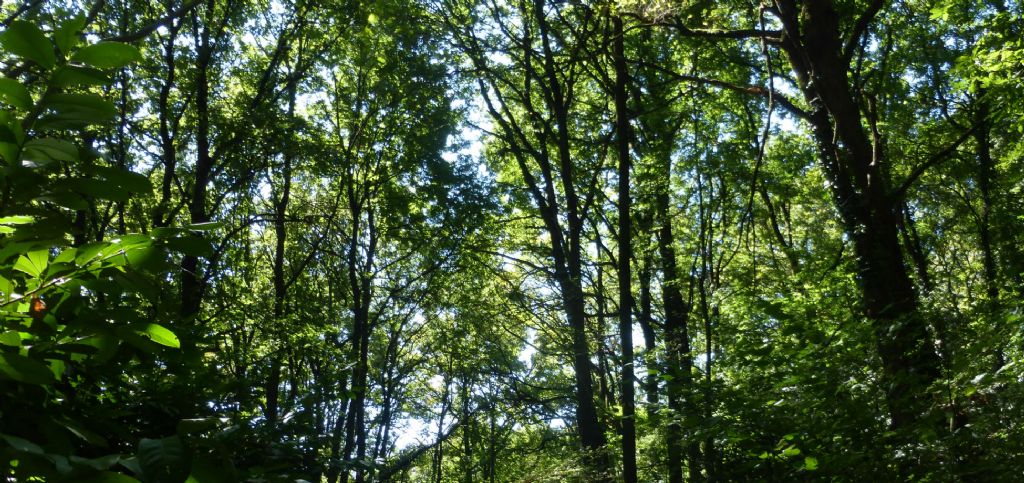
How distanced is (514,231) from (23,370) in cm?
1677

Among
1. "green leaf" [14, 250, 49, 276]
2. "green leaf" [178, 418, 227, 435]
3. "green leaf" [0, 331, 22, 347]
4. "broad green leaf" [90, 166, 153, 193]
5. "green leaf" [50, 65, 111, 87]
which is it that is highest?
"green leaf" [50, 65, 111, 87]

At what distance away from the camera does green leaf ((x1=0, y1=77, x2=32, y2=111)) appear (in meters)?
1.09

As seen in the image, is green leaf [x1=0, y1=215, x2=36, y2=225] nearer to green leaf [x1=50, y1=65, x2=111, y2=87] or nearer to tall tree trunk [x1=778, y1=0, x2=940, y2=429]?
green leaf [x1=50, y1=65, x2=111, y2=87]

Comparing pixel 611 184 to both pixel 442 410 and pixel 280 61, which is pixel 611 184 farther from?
pixel 442 410

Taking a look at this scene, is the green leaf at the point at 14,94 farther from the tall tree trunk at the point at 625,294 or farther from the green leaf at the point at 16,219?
the tall tree trunk at the point at 625,294

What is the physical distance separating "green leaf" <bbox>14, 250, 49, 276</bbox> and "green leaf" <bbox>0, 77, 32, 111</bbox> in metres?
0.27

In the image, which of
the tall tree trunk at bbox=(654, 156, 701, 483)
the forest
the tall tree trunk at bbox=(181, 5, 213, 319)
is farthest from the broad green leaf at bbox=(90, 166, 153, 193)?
the tall tree trunk at bbox=(181, 5, 213, 319)

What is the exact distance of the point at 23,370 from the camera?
96 centimetres

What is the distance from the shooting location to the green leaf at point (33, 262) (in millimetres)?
1167

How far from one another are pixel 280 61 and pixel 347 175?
2.76 metres

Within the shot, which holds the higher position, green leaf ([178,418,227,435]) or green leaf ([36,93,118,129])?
green leaf ([36,93,118,129])

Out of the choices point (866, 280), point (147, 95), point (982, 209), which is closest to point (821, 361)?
point (866, 280)

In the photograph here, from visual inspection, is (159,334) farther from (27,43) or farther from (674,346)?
(674,346)

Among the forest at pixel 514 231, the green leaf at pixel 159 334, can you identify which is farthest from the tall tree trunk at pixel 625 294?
the green leaf at pixel 159 334
